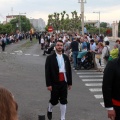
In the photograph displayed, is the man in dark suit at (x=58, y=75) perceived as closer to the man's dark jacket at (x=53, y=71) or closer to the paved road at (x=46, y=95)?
the man's dark jacket at (x=53, y=71)

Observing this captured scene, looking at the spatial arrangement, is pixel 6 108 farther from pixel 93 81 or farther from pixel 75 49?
pixel 75 49

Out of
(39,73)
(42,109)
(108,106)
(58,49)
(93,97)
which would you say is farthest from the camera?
(39,73)

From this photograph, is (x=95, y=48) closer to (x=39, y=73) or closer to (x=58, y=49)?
(x=39, y=73)

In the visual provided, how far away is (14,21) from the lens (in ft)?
519

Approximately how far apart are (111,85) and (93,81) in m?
10.3

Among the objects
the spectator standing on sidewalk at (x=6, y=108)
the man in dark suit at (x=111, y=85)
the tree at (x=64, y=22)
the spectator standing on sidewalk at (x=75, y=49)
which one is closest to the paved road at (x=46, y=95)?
the spectator standing on sidewalk at (x=75, y=49)

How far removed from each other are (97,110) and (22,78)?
7.04 m

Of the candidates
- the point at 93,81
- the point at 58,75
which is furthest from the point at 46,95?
the point at 93,81

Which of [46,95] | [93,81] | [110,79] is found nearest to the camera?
[110,79]

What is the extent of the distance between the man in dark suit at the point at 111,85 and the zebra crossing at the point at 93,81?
16.6 feet

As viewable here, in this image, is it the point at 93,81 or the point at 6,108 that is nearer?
the point at 6,108

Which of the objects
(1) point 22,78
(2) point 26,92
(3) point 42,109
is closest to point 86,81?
(1) point 22,78

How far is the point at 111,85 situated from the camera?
5.30m

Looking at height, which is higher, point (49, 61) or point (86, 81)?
point (49, 61)
